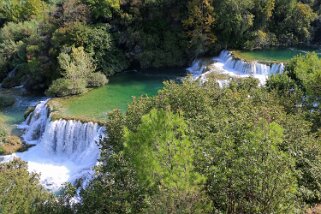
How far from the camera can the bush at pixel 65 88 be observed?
31.5 m

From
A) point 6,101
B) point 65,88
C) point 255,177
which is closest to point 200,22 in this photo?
point 65,88

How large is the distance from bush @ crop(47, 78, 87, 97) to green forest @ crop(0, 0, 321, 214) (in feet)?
0.36

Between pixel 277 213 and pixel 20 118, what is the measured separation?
24868mm

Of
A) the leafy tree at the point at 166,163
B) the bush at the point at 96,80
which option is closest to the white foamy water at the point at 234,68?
the bush at the point at 96,80

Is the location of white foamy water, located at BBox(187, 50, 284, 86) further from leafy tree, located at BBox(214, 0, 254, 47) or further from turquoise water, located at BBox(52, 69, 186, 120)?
leafy tree, located at BBox(214, 0, 254, 47)

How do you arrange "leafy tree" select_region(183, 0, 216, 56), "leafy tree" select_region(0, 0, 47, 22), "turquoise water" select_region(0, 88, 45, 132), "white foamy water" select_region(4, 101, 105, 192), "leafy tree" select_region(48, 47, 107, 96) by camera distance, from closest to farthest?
"white foamy water" select_region(4, 101, 105, 192), "turquoise water" select_region(0, 88, 45, 132), "leafy tree" select_region(48, 47, 107, 96), "leafy tree" select_region(183, 0, 216, 56), "leafy tree" select_region(0, 0, 47, 22)

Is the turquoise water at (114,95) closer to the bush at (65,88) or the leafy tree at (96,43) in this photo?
the bush at (65,88)

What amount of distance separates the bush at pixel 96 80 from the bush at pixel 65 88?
5.11 ft

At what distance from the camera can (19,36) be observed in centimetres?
4166

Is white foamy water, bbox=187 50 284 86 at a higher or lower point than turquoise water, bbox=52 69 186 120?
higher

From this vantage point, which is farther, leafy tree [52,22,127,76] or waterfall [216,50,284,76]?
leafy tree [52,22,127,76]

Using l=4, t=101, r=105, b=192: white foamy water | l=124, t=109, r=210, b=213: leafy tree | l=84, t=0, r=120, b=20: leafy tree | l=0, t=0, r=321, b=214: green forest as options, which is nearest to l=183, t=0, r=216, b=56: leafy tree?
l=0, t=0, r=321, b=214: green forest

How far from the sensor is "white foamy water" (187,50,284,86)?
108ft

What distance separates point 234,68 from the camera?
115ft
